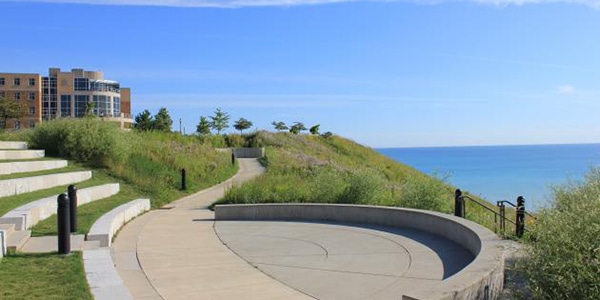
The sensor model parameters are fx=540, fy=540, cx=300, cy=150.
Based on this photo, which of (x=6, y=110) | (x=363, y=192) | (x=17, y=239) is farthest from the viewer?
(x=6, y=110)

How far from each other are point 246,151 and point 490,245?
128 ft

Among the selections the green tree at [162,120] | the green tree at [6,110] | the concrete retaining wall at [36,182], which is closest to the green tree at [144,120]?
the green tree at [162,120]

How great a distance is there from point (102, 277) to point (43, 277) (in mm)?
720

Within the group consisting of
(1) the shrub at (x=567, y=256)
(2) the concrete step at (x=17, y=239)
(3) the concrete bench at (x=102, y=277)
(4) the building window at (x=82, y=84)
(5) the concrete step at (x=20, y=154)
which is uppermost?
(4) the building window at (x=82, y=84)

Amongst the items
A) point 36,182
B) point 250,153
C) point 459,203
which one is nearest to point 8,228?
point 36,182

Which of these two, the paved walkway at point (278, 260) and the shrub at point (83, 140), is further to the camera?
the shrub at point (83, 140)

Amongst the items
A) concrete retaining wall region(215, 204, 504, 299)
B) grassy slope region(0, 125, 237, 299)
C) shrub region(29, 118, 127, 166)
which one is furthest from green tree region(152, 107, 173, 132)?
concrete retaining wall region(215, 204, 504, 299)

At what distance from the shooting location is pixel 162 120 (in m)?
75.6

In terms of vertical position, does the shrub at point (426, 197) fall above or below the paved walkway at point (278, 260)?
above

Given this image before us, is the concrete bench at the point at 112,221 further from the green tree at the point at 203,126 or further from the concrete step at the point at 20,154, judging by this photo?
the green tree at the point at 203,126

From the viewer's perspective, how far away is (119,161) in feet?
70.1

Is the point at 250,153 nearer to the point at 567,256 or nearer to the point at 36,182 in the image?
the point at 36,182

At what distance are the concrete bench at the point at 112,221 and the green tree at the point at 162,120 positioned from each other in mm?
56093

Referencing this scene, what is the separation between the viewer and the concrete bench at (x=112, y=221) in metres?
9.22
